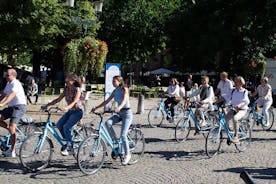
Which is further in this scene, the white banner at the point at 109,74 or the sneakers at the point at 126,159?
the white banner at the point at 109,74

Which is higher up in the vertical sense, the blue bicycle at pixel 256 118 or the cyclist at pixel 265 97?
the cyclist at pixel 265 97

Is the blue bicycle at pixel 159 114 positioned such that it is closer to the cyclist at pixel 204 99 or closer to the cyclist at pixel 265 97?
the cyclist at pixel 265 97

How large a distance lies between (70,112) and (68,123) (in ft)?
0.93

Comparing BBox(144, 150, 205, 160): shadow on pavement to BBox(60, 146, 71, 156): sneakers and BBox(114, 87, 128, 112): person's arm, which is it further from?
BBox(60, 146, 71, 156): sneakers

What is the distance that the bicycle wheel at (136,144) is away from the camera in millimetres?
9125

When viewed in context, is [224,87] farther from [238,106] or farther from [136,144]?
[136,144]

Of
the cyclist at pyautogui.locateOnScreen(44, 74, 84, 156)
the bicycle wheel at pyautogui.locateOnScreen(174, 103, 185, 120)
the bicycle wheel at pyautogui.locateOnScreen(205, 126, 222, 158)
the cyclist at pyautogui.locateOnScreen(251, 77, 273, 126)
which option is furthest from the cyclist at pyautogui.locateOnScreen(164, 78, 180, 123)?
the cyclist at pyautogui.locateOnScreen(44, 74, 84, 156)

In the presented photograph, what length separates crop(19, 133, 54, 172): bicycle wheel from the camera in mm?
8062

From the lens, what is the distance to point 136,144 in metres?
9.23

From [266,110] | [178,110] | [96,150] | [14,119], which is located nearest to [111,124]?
[96,150]

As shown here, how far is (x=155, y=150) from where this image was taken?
1051 cm

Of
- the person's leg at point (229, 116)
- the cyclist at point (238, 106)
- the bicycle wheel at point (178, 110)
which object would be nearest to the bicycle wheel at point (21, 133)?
the person's leg at point (229, 116)

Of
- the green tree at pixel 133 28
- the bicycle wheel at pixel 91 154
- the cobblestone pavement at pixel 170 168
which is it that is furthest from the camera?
the green tree at pixel 133 28

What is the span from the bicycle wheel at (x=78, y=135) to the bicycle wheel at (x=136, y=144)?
29.9 inches
